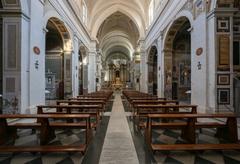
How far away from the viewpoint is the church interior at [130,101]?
3572 millimetres

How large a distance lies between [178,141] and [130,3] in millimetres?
19172

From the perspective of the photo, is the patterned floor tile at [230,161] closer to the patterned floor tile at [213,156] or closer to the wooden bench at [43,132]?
the patterned floor tile at [213,156]

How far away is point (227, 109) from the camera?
673 cm

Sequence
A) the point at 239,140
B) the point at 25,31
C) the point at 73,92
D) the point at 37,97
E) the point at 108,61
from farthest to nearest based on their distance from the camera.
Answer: the point at 108,61
the point at 73,92
the point at 37,97
the point at 25,31
the point at 239,140

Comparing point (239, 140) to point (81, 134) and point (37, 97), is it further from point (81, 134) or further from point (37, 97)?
point (37, 97)

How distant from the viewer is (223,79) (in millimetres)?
6840

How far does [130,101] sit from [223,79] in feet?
11.2

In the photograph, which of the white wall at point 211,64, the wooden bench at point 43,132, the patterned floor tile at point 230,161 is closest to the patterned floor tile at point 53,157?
the wooden bench at point 43,132

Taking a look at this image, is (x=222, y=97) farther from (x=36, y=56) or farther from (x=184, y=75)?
(x=184, y=75)

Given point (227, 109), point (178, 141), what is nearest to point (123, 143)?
point (178, 141)

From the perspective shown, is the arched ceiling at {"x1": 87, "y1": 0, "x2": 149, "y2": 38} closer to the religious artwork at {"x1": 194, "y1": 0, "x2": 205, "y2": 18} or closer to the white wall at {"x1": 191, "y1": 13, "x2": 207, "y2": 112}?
the religious artwork at {"x1": 194, "y1": 0, "x2": 205, "y2": 18}

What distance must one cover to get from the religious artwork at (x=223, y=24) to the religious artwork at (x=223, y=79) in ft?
4.63

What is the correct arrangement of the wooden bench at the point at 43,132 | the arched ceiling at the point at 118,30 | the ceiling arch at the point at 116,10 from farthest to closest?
the arched ceiling at the point at 118,30, the ceiling arch at the point at 116,10, the wooden bench at the point at 43,132

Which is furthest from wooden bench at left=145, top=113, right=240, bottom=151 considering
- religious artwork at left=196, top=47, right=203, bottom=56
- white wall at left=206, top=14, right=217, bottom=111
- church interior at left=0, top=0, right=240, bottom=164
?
religious artwork at left=196, top=47, right=203, bottom=56
